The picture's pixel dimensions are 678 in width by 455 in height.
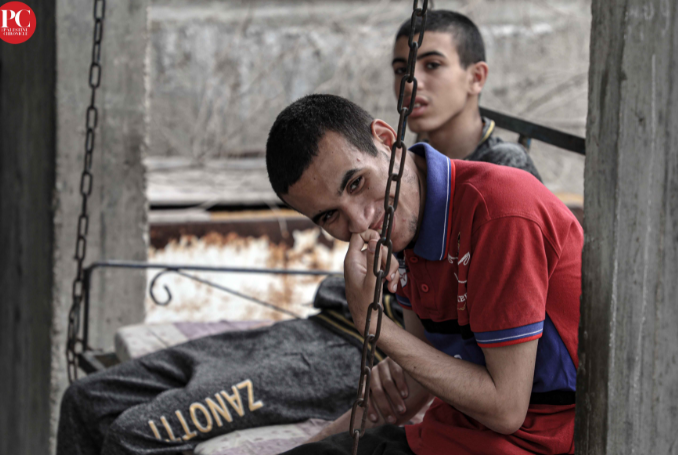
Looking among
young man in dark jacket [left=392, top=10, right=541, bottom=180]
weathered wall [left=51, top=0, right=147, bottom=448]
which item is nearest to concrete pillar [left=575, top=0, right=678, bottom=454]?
young man in dark jacket [left=392, top=10, right=541, bottom=180]

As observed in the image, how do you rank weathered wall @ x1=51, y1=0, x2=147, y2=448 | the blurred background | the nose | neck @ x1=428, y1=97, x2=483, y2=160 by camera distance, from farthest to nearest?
the blurred background < weathered wall @ x1=51, y1=0, x2=147, y2=448 < neck @ x1=428, y1=97, x2=483, y2=160 < the nose

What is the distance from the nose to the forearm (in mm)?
211

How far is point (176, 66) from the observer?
717 cm

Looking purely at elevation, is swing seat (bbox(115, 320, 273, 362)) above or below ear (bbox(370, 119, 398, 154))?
below

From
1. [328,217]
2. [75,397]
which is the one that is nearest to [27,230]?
[75,397]

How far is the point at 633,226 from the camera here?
3.67ft

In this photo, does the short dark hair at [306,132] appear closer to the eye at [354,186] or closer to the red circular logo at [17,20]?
the eye at [354,186]

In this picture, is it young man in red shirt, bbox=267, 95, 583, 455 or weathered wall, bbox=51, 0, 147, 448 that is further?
weathered wall, bbox=51, 0, 147, 448

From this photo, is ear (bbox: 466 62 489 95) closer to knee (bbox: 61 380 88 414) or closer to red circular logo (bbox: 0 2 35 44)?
knee (bbox: 61 380 88 414)

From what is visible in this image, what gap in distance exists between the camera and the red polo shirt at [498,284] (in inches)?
48.1

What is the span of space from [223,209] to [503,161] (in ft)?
13.2

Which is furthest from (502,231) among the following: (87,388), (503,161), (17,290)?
(17,290)

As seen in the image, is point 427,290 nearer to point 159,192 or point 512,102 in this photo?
point 159,192

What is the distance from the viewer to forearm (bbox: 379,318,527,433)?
1226mm
